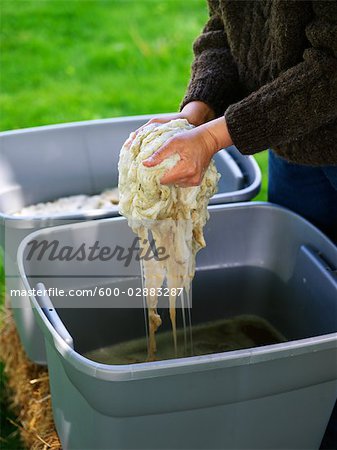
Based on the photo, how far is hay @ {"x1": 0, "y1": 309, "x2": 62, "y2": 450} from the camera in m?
1.61

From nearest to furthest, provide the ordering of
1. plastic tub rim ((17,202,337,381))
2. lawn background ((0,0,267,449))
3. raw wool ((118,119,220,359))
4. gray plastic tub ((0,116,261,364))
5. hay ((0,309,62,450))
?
plastic tub rim ((17,202,337,381)), raw wool ((118,119,220,359)), hay ((0,309,62,450)), gray plastic tub ((0,116,261,364)), lawn background ((0,0,267,449))

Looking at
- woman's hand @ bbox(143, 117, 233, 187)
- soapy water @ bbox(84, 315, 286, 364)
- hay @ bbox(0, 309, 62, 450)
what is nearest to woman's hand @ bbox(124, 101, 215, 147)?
woman's hand @ bbox(143, 117, 233, 187)

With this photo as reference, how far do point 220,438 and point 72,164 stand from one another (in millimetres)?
984

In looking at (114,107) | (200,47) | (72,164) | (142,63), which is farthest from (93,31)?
(200,47)

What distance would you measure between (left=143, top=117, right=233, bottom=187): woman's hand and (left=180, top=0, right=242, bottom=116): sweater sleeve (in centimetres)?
21

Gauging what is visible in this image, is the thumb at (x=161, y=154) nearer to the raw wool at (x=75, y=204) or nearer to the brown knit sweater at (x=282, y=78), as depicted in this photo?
the brown knit sweater at (x=282, y=78)

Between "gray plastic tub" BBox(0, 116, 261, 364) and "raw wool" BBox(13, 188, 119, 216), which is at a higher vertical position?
"gray plastic tub" BBox(0, 116, 261, 364)

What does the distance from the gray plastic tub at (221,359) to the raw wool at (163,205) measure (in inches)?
8.7

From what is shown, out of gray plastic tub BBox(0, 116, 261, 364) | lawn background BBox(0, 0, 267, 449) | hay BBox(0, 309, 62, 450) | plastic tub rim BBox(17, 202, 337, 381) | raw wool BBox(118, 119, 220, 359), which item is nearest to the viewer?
plastic tub rim BBox(17, 202, 337, 381)

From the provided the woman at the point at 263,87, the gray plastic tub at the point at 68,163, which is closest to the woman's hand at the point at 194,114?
the woman at the point at 263,87

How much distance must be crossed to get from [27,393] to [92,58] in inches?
79.5

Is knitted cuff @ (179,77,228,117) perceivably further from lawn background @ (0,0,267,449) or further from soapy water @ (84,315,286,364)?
lawn background @ (0,0,267,449)

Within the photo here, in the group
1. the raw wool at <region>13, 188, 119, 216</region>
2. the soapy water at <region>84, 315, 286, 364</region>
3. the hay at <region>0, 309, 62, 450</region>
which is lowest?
the hay at <region>0, 309, 62, 450</region>

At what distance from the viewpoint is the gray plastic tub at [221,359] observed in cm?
120
